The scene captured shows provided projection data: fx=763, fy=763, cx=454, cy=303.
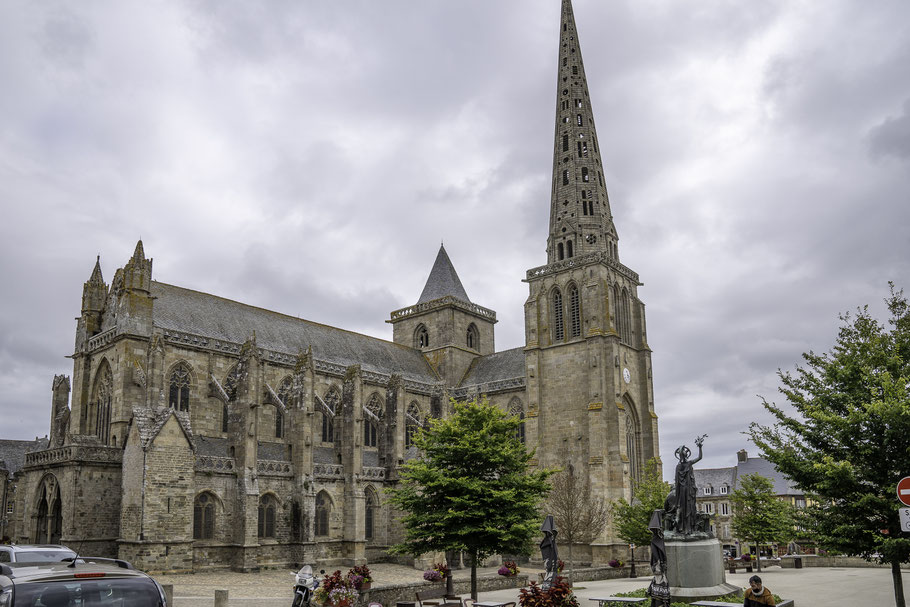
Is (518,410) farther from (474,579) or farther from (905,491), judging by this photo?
(905,491)

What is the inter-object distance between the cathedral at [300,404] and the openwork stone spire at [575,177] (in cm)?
14

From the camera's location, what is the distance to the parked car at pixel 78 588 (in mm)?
7414

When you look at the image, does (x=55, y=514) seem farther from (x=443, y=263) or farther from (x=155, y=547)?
(x=443, y=263)

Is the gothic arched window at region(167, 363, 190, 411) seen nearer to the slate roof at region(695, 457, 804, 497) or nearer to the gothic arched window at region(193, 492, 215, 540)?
the gothic arched window at region(193, 492, 215, 540)

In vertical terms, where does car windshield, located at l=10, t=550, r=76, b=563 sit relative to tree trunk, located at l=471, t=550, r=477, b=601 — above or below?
above

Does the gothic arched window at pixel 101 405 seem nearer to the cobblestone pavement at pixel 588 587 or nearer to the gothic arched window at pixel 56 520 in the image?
the gothic arched window at pixel 56 520

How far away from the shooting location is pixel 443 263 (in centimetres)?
6562

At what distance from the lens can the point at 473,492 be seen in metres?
24.7

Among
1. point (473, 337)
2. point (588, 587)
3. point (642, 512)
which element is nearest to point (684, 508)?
point (588, 587)

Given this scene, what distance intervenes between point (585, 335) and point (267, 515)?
2275 centimetres

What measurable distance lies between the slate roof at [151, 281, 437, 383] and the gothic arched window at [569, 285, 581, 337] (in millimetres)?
12532

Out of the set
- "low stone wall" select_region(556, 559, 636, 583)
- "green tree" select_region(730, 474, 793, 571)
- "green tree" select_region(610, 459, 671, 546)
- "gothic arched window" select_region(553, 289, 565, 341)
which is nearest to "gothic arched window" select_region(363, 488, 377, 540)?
"green tree" select_region(610, 459, 671, 546)

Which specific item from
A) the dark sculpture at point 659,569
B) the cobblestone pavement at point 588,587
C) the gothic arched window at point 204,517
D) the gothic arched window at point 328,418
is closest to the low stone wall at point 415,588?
the cobblestone pavement at point 588,587

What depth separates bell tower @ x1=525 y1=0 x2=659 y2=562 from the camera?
46.8m
